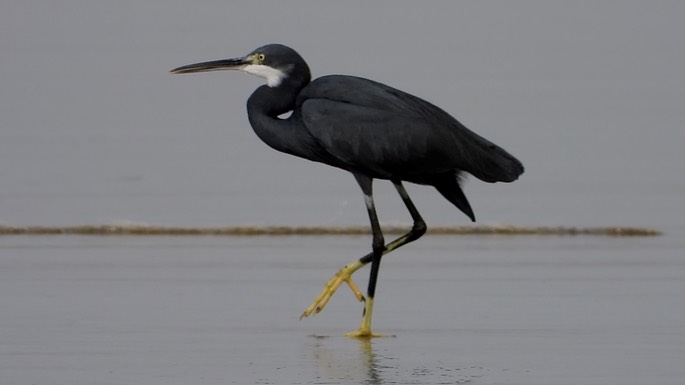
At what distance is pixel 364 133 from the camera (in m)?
11.7

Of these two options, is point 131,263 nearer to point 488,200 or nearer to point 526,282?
point 526,282

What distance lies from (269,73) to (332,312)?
1.54 meters

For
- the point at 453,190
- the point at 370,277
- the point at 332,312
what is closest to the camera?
the point at 370,277

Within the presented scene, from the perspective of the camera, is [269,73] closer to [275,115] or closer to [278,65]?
[278,65]

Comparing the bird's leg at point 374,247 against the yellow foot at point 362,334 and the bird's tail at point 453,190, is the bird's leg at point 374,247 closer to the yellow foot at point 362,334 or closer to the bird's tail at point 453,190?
the yellow foot at point 362,334

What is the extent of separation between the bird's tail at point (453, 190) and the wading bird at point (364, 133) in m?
0.04

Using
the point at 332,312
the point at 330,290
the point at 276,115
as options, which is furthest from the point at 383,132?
the point at 332,312

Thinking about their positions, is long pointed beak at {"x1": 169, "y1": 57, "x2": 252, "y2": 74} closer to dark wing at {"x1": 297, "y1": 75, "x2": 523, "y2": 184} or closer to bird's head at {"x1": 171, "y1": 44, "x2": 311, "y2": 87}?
bird's head at {"x1": 171, "y1": 44, "x2": 311, "y2": 87}

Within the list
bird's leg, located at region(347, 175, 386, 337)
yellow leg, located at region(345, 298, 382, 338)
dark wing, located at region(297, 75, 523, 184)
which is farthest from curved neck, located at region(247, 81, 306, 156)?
yellow leg, located at region(345, 298, 382, 338)

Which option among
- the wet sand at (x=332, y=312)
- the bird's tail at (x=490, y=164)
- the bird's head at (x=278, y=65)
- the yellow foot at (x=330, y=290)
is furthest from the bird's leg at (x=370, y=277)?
the bird's head at (x=278, y=65)

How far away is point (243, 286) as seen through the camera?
1270 cm

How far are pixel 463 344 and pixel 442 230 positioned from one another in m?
5.56

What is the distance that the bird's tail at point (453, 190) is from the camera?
12.4 m

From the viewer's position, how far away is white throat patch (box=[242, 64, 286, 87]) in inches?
476
